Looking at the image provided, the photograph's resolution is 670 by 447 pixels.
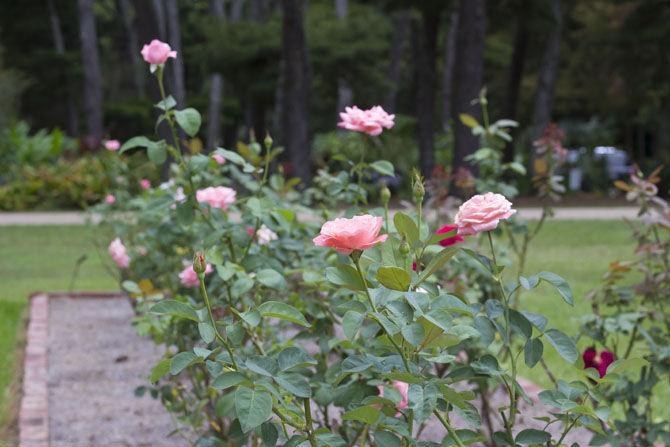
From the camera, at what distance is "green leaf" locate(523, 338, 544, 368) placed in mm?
1784

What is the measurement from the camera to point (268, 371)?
5.52ft

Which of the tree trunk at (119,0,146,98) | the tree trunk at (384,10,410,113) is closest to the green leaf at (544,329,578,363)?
the tree trunk at (384,10,410,113)

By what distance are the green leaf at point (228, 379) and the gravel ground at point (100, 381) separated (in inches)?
89.4

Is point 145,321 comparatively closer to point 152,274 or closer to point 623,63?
point 152,274

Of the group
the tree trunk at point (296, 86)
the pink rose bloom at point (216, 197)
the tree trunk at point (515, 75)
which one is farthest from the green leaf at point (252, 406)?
the tree trunk at point (515, 75)

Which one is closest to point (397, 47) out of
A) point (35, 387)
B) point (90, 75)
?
point (90, 75)

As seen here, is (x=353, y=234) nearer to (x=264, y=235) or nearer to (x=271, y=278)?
(x=271, y=278)

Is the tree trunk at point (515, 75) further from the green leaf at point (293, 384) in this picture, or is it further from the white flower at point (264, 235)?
the green leaf at point (293, 384)

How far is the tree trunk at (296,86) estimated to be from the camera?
14.3 m

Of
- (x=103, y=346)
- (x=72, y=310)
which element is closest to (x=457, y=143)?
(x=72, y=310)

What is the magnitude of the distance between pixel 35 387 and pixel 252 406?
3045 millimetres

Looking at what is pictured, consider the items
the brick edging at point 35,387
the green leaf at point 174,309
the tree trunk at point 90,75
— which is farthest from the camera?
the tree trunk at point 90,75

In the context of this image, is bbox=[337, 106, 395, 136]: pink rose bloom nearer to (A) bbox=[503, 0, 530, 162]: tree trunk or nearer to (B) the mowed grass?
(B) the mowed grass

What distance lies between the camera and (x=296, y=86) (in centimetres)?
1502
